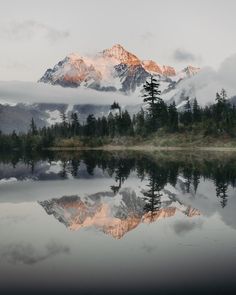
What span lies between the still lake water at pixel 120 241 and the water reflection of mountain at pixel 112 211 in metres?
0.06

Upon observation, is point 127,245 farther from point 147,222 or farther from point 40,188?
point 40,188

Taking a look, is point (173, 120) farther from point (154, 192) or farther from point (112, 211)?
point (112, 211)

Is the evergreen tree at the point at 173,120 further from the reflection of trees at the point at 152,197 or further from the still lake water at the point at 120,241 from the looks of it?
the still lake water at the point at 120,241

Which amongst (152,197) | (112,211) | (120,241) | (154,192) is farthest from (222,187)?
(120,241)

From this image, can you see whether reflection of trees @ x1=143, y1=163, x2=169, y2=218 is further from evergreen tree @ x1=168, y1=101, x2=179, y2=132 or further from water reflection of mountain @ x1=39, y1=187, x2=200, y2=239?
evergreen tree @ x1=168, y1=101, x2=179, y2=132

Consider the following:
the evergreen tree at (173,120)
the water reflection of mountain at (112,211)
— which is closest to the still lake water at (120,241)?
the water reflection of mountain at (112,211)

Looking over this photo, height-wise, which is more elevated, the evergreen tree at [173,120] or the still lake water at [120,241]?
the evergreen tree at [173,120]

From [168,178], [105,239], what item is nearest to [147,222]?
[105,239]

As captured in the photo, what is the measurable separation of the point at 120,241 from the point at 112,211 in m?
9.19

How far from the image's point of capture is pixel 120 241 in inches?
861

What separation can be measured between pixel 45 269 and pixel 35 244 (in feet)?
14.2

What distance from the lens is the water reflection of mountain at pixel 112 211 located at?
2625 cm

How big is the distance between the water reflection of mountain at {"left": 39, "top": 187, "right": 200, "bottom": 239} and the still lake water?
0.06 meters

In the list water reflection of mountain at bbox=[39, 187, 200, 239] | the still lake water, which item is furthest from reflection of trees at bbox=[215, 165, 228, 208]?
water reflection of mountain at bbox=[39, 187, 200, 239]
